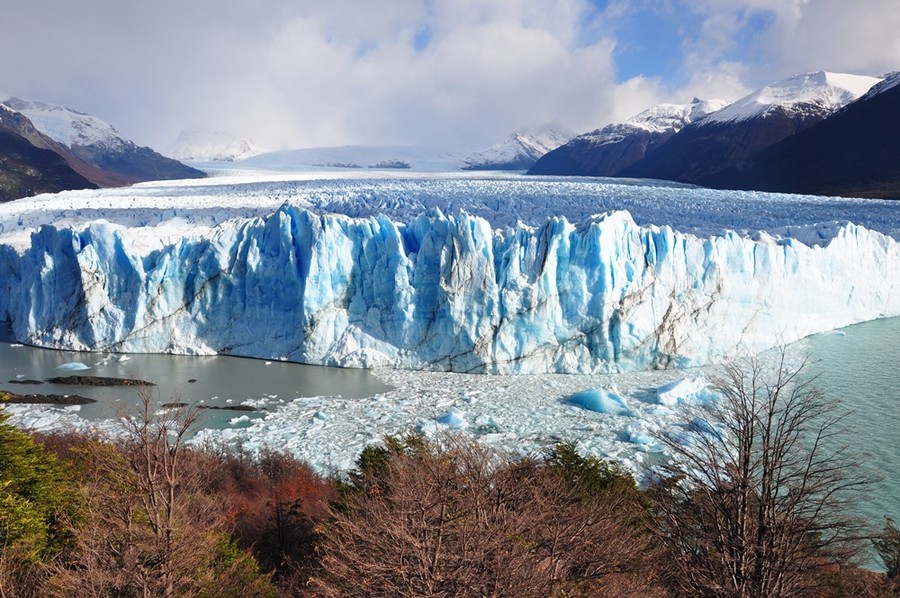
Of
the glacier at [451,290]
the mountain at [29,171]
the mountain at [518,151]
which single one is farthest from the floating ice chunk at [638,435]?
the mountain at [518,151]

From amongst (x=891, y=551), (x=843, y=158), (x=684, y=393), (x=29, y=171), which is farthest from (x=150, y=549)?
(x=29, y=171)

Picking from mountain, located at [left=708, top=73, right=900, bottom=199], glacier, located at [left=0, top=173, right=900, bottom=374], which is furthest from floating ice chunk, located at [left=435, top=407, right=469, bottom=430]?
mountain, located at [left=708, top=73, right=900, bottom=199]

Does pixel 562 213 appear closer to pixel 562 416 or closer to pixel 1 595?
pixel 562 416

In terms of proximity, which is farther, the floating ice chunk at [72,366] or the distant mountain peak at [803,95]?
the distant mountain peak at [803,95]

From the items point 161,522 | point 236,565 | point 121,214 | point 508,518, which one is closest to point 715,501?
point 508,518

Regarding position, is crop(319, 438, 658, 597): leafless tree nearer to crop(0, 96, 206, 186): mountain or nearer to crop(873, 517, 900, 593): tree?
crop(873, 517, 900, 593): tree

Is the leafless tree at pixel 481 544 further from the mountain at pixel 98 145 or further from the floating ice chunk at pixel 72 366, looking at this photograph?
the mountain at pixel 98 145

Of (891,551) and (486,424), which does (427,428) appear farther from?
(891,551)
